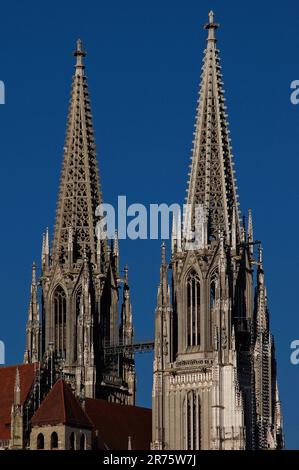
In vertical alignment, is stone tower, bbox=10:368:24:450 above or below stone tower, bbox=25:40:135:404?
below

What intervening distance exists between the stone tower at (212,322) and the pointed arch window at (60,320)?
1014 centimetres

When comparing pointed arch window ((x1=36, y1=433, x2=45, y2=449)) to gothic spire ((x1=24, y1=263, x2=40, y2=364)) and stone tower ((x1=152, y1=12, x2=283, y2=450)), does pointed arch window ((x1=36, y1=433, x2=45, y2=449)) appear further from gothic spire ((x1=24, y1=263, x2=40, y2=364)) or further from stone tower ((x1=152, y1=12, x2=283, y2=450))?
gothic spire ((x1=24, y1=263, x2=40, y2=364))

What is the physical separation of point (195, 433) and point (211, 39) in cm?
2760

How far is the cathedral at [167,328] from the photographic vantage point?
144250mm

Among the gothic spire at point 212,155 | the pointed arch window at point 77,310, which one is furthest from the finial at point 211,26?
the pointed arch window at point 77,310

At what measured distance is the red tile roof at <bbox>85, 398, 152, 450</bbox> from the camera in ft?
474

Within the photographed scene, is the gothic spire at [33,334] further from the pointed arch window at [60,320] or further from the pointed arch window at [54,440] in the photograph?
the pointed arch window at [54,440]

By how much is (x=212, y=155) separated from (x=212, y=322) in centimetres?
1211

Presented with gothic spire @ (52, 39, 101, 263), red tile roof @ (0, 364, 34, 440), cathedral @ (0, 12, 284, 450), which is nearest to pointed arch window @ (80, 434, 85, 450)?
cathedral @ (0, 12, 284, 450)

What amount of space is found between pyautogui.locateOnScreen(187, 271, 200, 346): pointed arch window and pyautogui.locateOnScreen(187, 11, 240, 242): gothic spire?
354cm

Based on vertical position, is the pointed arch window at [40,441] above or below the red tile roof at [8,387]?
below

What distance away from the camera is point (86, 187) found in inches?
6186
